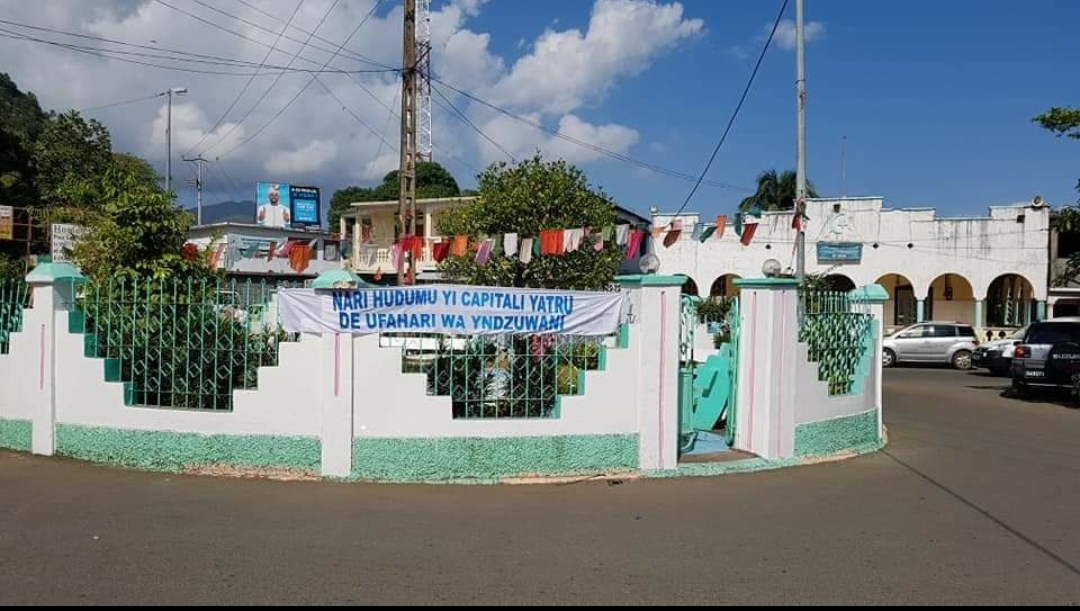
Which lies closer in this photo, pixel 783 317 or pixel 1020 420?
pixel 783 317

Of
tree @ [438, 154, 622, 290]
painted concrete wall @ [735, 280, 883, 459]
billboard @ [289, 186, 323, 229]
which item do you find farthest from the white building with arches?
billboard @ [289, 186, 323, 229]

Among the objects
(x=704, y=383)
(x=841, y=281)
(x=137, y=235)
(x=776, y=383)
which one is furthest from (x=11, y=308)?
(x=841, y=281)

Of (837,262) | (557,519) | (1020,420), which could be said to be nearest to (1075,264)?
(1020,420)

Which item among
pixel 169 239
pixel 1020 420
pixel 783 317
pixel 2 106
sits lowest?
pixel 1020 420

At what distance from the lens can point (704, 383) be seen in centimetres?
984

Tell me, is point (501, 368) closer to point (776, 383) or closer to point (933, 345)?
point (776, 383)

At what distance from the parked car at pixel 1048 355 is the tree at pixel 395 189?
37.3 m

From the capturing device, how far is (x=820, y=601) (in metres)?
4.77

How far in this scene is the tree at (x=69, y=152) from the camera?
36500 millimetres

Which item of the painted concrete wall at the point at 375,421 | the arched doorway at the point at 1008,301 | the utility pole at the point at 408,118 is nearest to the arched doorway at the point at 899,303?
the arched doorway at the point at 1008,301

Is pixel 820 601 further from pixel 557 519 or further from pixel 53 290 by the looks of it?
pixel 53 290

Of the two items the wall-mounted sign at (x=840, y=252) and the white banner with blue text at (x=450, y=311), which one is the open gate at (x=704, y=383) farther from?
the wall-mounted sign at (x=840, y=252)

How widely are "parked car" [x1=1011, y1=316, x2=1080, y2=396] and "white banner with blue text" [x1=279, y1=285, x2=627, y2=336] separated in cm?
1146

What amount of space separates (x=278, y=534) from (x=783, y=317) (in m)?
5.38
